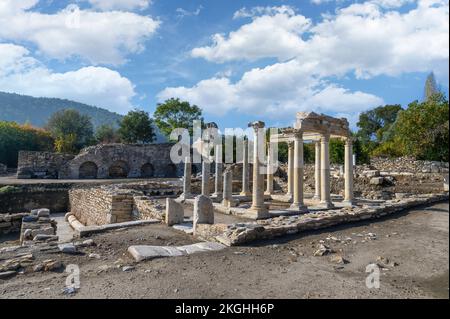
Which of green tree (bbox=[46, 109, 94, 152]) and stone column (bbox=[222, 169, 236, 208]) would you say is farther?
green tree (bbox=[46, 109, 94, 152])

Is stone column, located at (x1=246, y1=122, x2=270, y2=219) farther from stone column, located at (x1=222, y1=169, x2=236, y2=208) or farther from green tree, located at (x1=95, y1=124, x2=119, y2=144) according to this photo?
green tree, located at (x1=95, y1=124, x2=119, y2=144)

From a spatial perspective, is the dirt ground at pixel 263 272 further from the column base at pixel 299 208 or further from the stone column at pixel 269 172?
the stone column at pixel 269 172

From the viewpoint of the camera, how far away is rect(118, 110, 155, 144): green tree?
1854 inches

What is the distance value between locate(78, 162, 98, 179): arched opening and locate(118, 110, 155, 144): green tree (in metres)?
14.5

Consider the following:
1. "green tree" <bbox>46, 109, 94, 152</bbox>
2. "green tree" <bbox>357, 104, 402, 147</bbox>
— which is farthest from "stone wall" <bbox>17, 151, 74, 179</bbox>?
"green tree" <bbox>357, 104, 402, 147</bbox>

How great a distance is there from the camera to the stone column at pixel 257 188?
11.9 m

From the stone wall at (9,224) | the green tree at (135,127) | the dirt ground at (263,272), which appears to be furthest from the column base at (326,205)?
the green tree at (135,127)

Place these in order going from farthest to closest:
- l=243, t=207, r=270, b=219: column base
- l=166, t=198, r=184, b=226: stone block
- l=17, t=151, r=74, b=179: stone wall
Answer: l=17, t=151, r=74, b=179: stone wall, l=243, t=207, r=270, b=219: column base, l=166, t=198, r=184, b=226: stone block

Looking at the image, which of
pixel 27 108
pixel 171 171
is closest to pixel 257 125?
pixel 171 171

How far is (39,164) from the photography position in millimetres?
30094

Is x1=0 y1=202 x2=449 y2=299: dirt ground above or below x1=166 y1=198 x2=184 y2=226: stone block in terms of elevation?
below

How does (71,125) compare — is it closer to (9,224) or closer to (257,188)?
(9,224)
